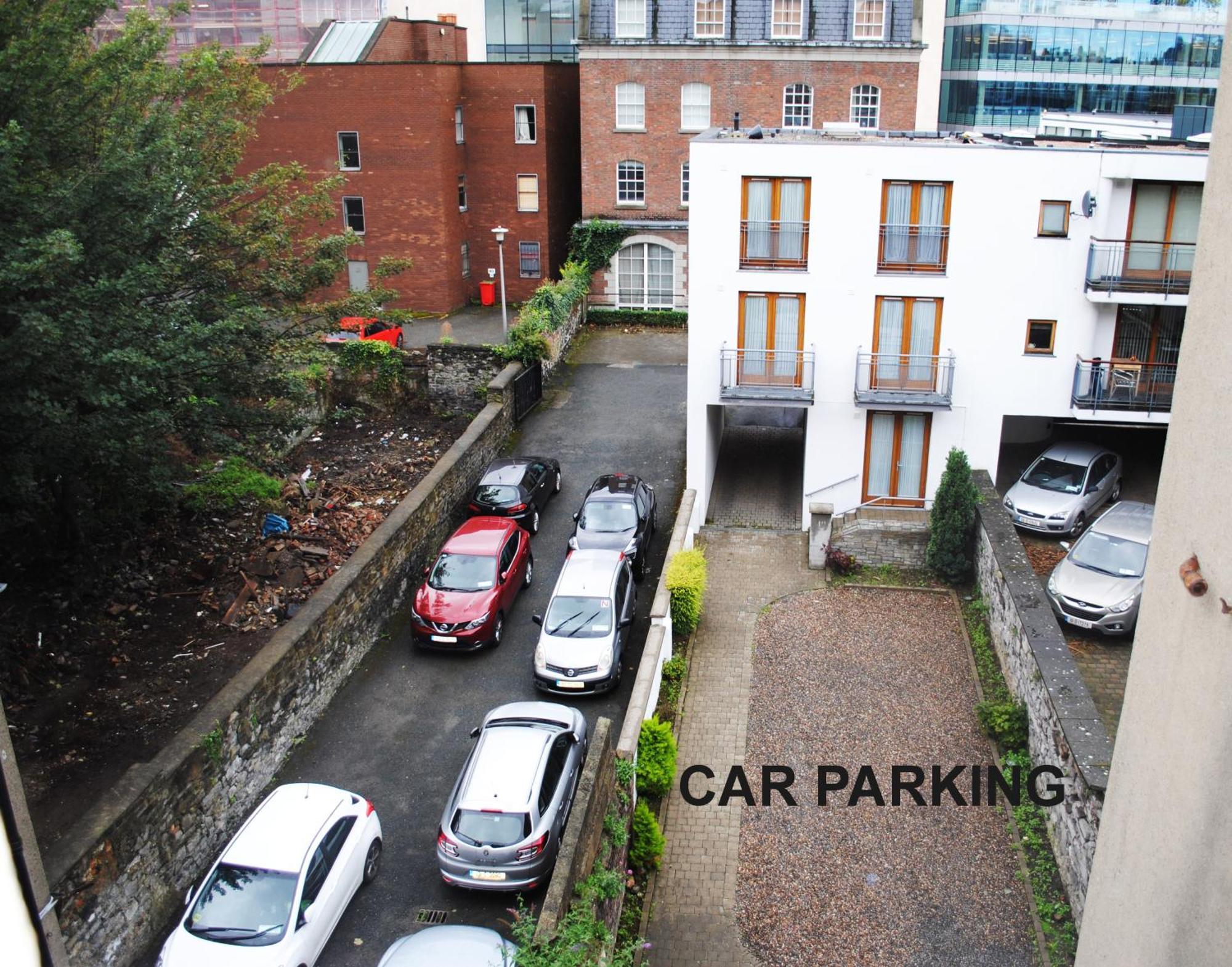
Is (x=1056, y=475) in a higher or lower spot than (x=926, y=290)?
lower

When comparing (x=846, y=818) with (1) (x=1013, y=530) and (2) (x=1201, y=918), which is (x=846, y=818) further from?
(2) (x=1201, y=918)

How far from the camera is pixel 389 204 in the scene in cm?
3444

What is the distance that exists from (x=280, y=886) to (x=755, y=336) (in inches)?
536

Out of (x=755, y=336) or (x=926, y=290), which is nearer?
(x=926, y=290)

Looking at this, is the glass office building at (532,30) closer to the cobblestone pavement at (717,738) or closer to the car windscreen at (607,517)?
the car windscreen at (607,517)

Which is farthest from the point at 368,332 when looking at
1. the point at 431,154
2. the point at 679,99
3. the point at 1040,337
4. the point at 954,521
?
the point at 1040,337

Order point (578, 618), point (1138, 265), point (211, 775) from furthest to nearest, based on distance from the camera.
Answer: point (1138, 265)
point (578, 618)
point (211, 775)

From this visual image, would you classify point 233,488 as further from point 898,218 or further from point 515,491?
point 898,218

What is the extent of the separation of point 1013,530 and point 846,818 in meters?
7.07

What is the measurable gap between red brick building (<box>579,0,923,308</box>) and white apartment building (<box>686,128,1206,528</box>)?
14.0 m

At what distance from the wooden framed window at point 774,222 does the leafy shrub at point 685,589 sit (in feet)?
20.4

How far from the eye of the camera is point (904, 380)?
2045 cm

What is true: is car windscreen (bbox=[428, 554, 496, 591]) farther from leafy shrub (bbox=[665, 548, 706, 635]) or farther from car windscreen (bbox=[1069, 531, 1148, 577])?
car windscreen (bbox=[1069, 531, 1148, 577])

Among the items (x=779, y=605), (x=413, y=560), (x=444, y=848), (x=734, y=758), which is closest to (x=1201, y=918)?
(x=444, y=848)
